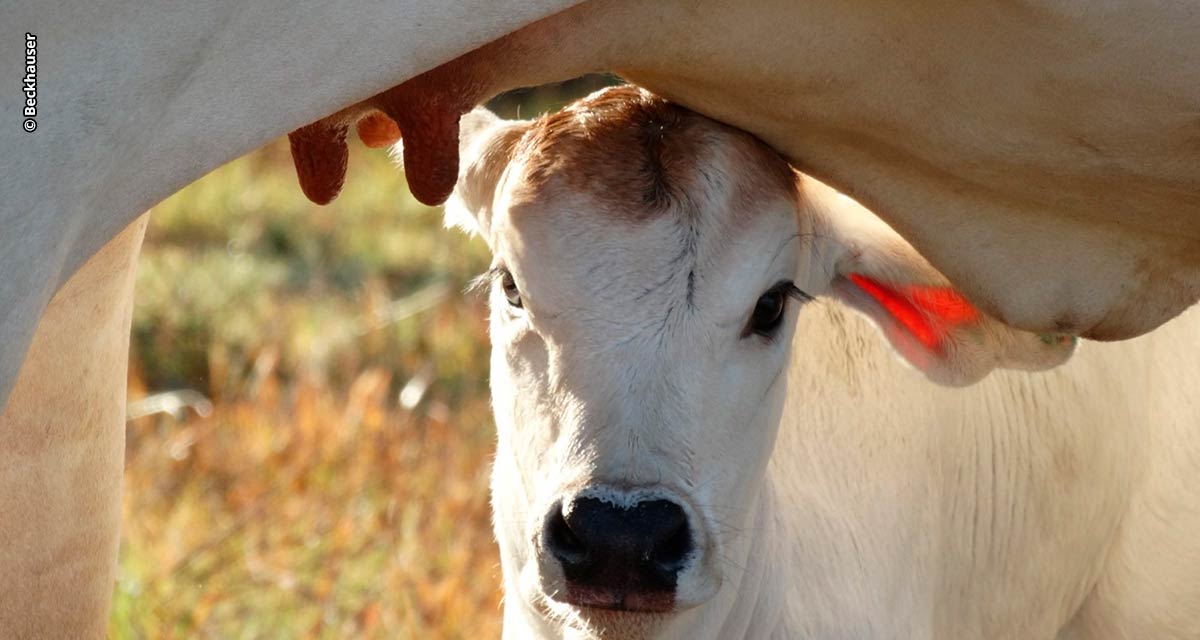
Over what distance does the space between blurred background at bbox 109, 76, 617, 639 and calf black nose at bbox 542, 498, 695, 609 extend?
2092mm

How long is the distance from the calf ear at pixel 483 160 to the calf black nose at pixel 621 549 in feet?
2.80

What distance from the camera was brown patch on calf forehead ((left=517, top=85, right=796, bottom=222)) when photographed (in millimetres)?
3354

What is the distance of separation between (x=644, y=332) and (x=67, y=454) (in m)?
1.08

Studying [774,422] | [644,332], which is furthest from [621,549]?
[774,422]

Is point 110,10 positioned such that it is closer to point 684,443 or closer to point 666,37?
point 666,37

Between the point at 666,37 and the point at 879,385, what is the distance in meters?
1.71

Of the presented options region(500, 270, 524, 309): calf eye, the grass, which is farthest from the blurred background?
region(500, 270, 524, 309): calf eye

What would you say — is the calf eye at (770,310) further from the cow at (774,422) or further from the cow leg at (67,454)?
the cow leg at (67,454)

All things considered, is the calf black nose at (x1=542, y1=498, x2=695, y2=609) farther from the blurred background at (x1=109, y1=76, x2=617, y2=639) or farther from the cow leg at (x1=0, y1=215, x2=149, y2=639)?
the blurred background at (x1=109, y1=76, x2=617, y2=639)

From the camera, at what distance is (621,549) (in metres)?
2.97

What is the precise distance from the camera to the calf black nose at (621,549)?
297 centimetres

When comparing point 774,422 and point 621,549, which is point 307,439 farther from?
point 621,549

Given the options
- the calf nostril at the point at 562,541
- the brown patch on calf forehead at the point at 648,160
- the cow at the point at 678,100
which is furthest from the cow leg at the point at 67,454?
the calf nostril at the point at 562,541

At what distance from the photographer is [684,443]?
3.21 m
